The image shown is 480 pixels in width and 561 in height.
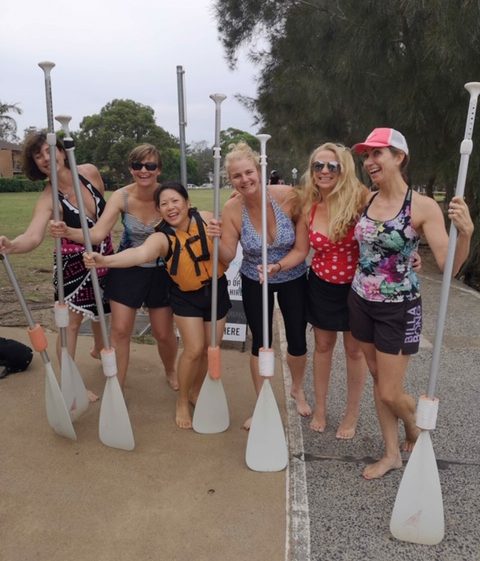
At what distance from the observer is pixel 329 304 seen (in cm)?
294

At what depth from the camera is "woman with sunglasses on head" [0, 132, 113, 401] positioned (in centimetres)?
304

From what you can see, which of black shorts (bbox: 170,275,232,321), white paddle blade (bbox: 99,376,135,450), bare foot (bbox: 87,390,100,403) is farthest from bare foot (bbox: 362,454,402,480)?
bare foot (bbox: 87,390,100,403)

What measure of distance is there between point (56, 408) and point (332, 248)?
6.24ft

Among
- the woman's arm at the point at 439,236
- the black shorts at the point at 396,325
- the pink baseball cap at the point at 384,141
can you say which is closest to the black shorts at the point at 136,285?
the black shorts at the point at 396,325

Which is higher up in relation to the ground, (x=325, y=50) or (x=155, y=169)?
(x=325, y=50)

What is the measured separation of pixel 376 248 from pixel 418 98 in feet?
17.8

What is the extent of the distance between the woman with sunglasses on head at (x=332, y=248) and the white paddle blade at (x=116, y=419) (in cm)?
124

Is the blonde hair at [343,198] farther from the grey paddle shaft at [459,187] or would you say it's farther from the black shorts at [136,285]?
the black shorts at [136,285]

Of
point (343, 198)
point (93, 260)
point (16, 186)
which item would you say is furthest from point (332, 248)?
point (16, 186)

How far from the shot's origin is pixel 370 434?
3197 millimetres

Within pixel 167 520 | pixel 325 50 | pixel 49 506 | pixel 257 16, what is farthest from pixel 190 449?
pixel 257 16

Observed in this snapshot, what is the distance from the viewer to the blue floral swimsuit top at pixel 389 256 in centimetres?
237

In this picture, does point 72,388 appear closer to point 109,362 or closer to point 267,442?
point 109,362

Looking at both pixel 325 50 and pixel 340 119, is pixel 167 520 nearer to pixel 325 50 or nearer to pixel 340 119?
pixel 325 50
